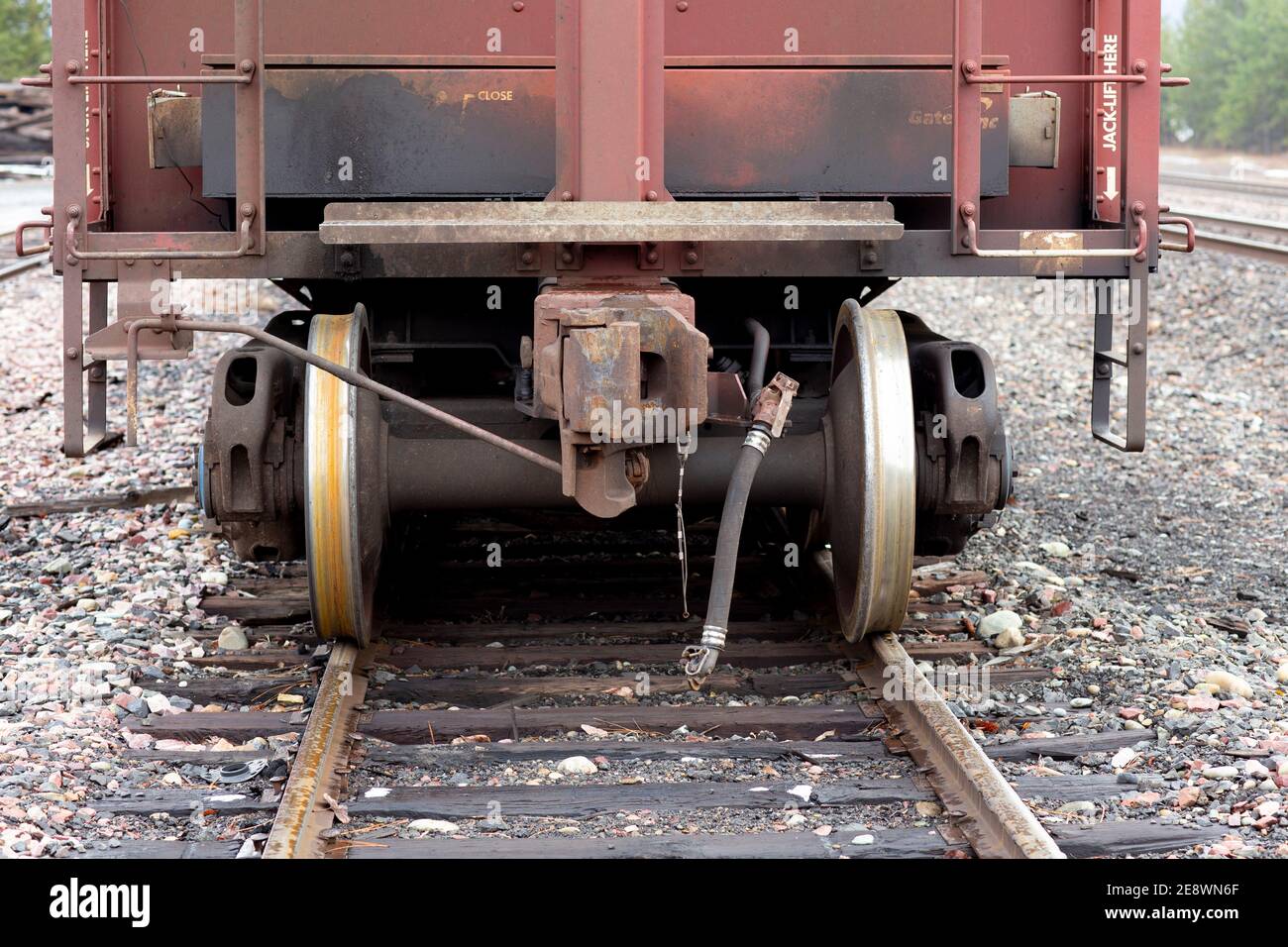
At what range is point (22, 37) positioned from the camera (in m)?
44.8

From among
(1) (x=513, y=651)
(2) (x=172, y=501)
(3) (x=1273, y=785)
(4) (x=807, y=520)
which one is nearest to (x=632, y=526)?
(4) (x=807, y=520)

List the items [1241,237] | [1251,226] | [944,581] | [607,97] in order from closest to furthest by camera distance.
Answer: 1. [607,97]
2. [944,581]
3. [1241,237]
4. [1251,226]

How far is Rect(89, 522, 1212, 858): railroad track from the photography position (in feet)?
12.7

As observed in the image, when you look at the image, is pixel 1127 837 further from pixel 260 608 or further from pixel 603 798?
pixel 260 608

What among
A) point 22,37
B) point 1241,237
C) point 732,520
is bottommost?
point 732,520

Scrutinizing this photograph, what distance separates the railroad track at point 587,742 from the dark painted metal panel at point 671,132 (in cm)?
164

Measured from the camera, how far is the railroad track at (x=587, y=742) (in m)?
3.87

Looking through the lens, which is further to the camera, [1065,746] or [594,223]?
[1065,746]

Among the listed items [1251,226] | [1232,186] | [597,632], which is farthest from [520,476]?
[1232,186]

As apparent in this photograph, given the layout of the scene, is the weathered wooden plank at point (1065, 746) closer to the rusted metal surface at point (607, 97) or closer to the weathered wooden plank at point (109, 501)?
the rusted metal surface at point (607, 97)

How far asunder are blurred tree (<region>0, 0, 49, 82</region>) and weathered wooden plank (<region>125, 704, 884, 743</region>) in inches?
1687

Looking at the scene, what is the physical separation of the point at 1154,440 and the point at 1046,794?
609 cm

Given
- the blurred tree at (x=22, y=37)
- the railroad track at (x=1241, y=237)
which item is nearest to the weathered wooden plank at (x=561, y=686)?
the railroad track at (x=1241, y=237)

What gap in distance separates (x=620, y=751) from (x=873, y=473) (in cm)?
120
